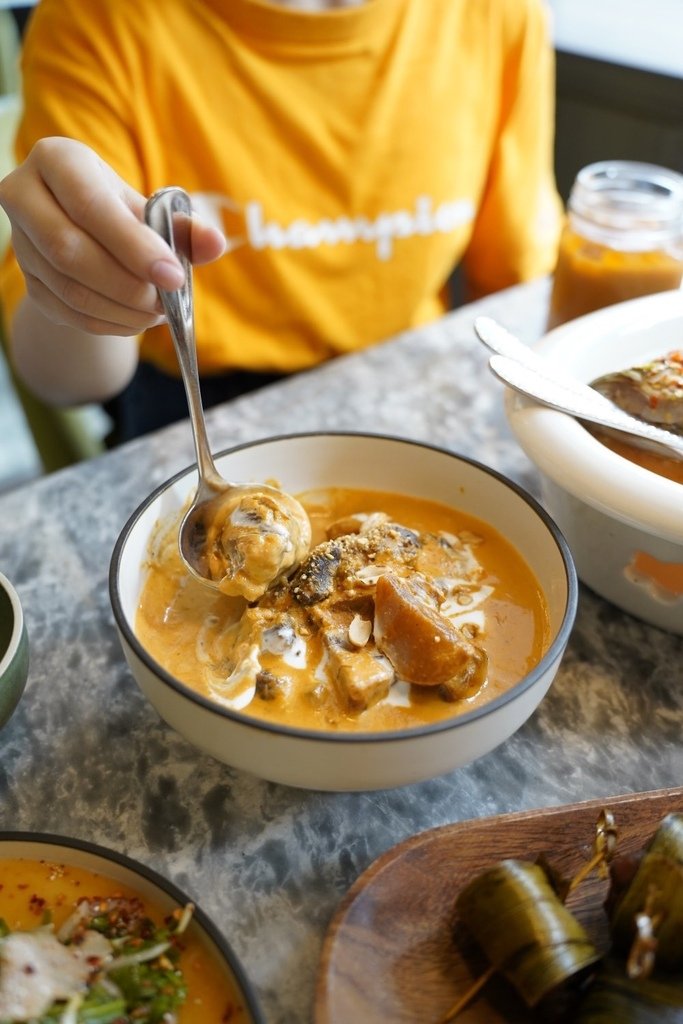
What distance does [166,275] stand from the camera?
74 cm

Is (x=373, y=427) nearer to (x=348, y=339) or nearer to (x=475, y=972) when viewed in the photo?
(x=348, y=339)

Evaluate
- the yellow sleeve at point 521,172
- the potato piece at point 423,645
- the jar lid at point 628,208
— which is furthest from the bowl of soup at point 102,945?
the yellow sleeve at point 521,172

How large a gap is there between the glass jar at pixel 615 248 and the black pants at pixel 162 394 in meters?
0.55

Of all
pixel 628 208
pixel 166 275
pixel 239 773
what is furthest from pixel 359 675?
pixel 628 208

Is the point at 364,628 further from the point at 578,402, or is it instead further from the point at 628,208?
the point at 628,208

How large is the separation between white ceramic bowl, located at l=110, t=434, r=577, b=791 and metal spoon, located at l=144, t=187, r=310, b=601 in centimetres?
3

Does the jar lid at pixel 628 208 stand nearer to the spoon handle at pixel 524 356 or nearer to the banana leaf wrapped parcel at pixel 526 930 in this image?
the spoon handle at pixel 524 356

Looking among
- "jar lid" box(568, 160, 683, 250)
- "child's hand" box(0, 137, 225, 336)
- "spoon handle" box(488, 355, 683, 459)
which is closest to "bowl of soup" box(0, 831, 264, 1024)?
"child's hand" box(0, 137, 225, 336)

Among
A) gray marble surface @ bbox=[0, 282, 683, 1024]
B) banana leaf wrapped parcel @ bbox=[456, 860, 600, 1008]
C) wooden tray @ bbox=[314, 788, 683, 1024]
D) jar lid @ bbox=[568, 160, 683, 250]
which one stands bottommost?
gray marble surface @ bbox=[0, 282, 683, 1024]

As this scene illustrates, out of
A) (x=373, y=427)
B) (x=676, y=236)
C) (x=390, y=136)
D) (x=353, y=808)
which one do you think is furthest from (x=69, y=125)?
(x=353, y=808)

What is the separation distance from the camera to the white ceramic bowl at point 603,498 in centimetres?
78

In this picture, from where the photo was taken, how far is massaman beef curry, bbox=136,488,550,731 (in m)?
0.70

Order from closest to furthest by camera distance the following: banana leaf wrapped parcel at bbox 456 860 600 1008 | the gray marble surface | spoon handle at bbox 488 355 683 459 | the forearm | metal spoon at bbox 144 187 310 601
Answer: banana leaf wrapped parcel at bbox 456 860 600 1008 → the gray marble surface → metal spoon at bbox 144 187 310 601 → spoon handle at bbox 488 355 683 459 → the forearm

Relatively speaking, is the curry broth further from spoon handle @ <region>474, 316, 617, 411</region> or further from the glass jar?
the glass jar
